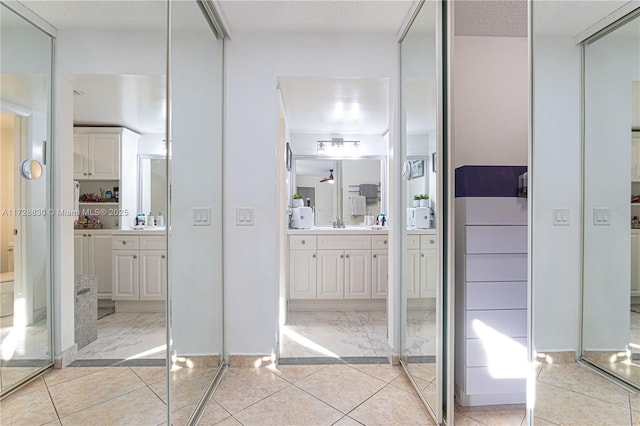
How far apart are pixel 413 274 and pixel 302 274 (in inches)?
74.3

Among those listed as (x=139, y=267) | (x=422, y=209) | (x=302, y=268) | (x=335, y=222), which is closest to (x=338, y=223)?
(x=335, y=222)

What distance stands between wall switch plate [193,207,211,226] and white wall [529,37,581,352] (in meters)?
1.60

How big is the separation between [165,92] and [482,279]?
188 cm

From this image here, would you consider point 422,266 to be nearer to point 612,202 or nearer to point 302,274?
point 612,202

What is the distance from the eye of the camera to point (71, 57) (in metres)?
0.76

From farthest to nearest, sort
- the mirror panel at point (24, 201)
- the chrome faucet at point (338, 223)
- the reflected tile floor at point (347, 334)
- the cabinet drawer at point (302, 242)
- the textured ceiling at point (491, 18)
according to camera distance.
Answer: the chrome faucet at point (338, 223) → the cabinet drawer at point (302, 242) → the reflected tile floor at point (347, 334) → the textured ceiling at point (491, 18) → the mirror panel at point (24, 201)

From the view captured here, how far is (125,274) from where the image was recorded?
1.07 m

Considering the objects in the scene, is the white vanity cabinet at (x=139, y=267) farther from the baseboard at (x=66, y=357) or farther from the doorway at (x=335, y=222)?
the doorway at (x=335, y=222)

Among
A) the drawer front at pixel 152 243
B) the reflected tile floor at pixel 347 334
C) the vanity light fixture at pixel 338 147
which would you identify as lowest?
the reflected tile floor at pixel 347 334

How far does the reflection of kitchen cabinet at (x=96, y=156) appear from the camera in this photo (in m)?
0.81

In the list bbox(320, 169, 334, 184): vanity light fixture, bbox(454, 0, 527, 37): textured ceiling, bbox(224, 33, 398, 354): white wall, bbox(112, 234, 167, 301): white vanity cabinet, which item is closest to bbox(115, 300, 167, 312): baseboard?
bbox(112, 234, 167, 301): white vanity cabinet

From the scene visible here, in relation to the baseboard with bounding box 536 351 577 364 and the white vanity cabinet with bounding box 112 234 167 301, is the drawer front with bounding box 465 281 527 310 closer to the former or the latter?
the baseboard with bounding box 536 351 577 364

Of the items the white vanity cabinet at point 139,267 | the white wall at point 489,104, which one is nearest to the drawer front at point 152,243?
the white vanity cabinet at point 139,267

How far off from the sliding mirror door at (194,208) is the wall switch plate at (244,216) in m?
0.15
